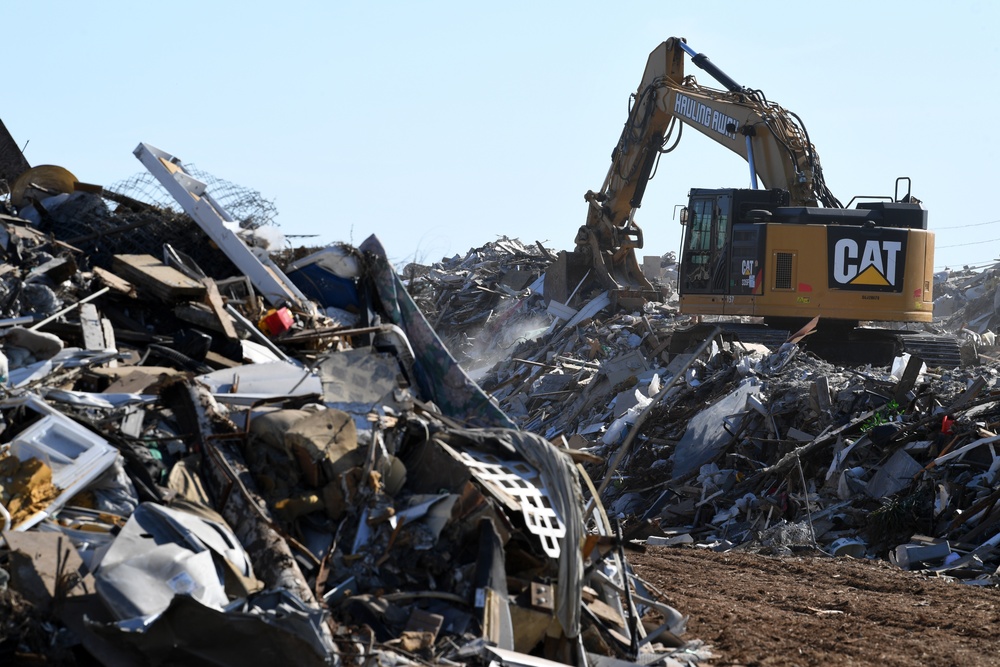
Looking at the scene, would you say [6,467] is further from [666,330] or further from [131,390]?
[666,330]

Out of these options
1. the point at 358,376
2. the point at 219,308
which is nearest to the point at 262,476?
the point at 358,376

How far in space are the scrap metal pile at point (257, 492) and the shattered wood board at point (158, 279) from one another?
17 mm

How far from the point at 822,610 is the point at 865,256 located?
783 cm

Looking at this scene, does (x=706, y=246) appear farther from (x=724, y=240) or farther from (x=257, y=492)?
(x=257, y=492)

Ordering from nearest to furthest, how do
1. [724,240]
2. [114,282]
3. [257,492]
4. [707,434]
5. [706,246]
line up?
Answer: [257,492], [114,282], [707,434], [724,240], [706,246]

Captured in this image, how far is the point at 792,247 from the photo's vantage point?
15.0 m

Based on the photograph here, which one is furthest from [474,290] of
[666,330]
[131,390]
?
[131,390]

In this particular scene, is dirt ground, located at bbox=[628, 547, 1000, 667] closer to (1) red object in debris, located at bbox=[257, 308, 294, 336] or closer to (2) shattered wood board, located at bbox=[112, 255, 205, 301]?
(1) red object in debris, located at bbox=[257, 308, 294, 336]

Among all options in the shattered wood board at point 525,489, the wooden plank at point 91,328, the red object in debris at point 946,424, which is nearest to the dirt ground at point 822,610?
the shattered wood board at point 525,489

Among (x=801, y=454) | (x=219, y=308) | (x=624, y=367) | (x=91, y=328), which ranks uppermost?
(x=219, y=308)

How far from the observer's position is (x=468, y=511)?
5270mm

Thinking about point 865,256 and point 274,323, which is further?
point 865,256

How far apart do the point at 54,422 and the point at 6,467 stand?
358 millimetres

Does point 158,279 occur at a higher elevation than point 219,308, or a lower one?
higher
